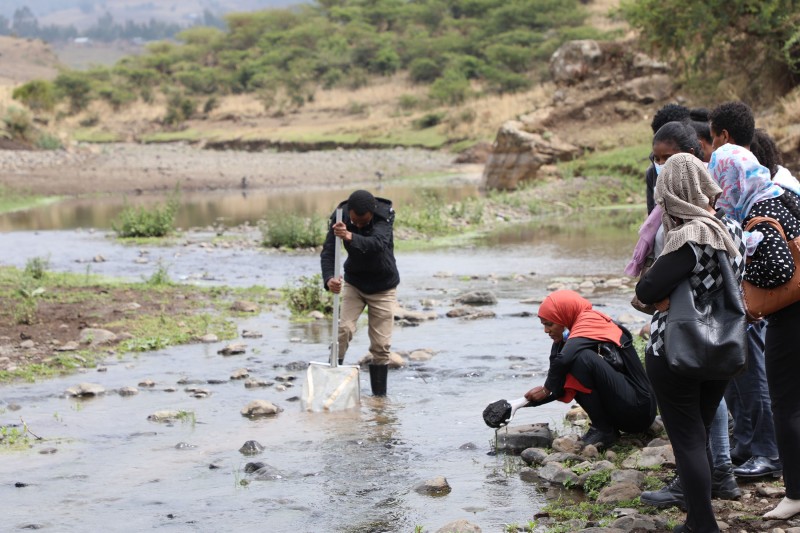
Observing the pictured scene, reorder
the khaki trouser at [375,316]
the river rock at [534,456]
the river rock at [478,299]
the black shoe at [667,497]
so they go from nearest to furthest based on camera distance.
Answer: the black shoe at [667,497] → the river rock at [534,456] → the khaki trouser at [375,316] → the river rock at [478,299]

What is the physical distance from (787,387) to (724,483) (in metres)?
0.61

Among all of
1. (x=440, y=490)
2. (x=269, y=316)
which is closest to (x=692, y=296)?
(x=440, y=490)

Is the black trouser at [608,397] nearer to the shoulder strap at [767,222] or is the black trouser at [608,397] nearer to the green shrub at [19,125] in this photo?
the shoulder strap at [767,222]

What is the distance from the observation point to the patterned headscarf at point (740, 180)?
200 inches

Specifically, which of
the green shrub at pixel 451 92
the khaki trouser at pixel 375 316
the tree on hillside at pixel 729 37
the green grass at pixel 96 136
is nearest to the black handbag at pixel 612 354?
the khaki trouser at pixel 375 316

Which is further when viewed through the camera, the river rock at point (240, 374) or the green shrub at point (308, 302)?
the green shrub at point (308, 302)

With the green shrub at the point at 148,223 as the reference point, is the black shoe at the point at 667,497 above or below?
above

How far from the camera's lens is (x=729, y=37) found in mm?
24359

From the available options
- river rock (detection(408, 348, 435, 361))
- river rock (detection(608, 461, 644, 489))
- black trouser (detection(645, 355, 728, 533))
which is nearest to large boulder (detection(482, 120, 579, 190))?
river rock (detection(408, 348, 435, 361))

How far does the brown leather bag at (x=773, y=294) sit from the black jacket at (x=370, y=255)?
3.43 m

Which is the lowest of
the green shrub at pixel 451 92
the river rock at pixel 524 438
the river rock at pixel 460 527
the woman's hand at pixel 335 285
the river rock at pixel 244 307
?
the river rock at pixel 244 307

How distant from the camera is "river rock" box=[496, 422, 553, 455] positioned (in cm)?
661

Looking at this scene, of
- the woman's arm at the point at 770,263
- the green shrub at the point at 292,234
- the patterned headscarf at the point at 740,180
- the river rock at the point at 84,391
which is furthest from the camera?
the green shrub at the point at 292,234

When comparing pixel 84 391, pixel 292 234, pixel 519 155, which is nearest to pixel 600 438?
pixel 84 391
